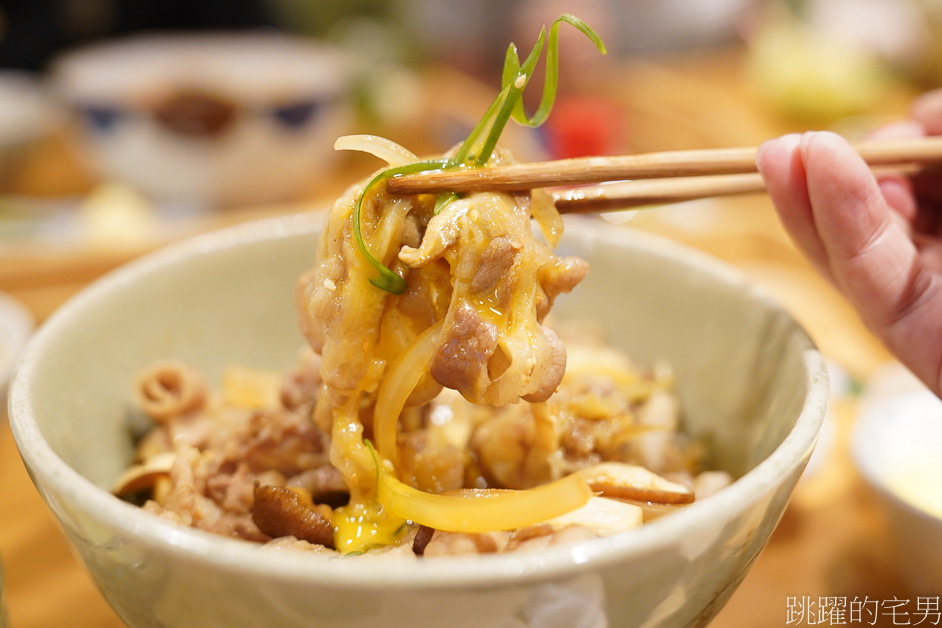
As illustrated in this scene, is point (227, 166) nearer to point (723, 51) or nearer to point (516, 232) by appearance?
point (516, 232)

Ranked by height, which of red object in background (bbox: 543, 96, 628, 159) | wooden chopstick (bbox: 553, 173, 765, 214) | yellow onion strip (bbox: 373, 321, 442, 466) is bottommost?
red object in background (bbox: 543, 96, 628, 159)

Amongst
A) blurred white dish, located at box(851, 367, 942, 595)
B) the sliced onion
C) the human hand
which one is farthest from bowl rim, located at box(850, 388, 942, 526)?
the sliced onion

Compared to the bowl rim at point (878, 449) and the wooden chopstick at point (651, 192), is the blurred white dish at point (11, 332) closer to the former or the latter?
the wooden chopstick at point (651, 192)

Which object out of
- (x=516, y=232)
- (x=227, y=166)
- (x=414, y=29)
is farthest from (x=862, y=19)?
(x=516, y=232)

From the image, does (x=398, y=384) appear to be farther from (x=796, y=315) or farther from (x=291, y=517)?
(x=796, y=315)

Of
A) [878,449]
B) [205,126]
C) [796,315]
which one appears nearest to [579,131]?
[796,315]

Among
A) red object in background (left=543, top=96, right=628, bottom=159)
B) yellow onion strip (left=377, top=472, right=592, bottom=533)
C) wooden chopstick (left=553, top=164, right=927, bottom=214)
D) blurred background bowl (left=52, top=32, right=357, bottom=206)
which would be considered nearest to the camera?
yellow onion strip (left=377, top=472, right=592, bottom=533)

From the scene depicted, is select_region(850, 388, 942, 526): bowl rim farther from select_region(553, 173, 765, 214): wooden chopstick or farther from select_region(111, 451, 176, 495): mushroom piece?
select_region(111, 451, 176, 495): mushroom piece
